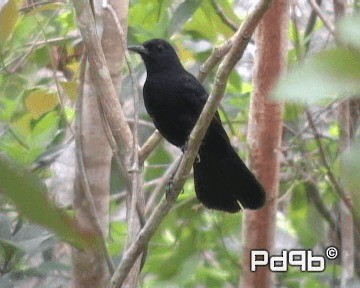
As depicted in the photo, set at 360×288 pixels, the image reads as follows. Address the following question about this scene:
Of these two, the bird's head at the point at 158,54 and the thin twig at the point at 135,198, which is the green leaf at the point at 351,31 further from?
the bird's head at the point at 158,54

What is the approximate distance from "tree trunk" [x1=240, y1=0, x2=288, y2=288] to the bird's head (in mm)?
342

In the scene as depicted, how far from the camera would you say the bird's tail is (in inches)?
92.0

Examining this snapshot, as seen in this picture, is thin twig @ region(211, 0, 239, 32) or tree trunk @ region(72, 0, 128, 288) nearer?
tree trunk @ region(72, 0, 128, 288)

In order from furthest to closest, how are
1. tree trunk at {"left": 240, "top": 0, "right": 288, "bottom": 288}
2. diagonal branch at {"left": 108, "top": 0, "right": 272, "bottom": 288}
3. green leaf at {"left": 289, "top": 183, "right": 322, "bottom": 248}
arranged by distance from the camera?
green leaf at {"left": 289, "top": 183, "right": 322, "bottom": 248}, tree trunk at {"left": 240, "top": 0, "right": 288, "bottom": 288}, diagonal branch at {"left": 108, "top": 0, "right": 272, "bottom": 288}

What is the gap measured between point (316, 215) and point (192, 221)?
0.57 m

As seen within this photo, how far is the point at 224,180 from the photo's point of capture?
2.46 metres

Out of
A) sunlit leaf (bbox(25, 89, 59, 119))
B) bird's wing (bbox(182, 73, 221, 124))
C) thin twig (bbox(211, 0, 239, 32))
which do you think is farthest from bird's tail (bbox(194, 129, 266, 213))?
sunlit leaf (bbox(25, 89, 59, 119))

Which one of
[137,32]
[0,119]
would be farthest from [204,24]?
[0,119]

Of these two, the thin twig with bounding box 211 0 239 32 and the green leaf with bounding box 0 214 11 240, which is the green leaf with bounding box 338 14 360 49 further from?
the thin twig with bounding box 211 0 239 32

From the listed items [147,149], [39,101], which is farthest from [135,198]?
[39,101]

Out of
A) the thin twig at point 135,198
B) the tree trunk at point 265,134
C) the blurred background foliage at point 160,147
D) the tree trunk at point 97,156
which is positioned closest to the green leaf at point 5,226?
the blurred background foliage at point 160,147

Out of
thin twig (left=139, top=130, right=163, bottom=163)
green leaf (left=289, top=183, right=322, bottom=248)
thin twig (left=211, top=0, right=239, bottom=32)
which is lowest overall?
green leaf (left=289, top=183, right=322, bottom=248)

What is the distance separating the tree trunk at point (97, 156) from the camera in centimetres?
238

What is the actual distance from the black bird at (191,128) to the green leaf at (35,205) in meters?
2.10
